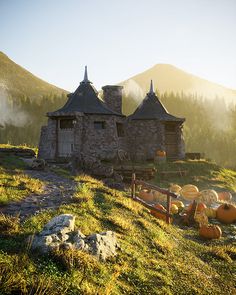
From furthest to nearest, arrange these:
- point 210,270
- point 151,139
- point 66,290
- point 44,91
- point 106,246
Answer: point 44,91
point 151,139
point 210,270
point 106,246
point 66,290

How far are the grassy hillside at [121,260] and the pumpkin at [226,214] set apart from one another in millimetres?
2263

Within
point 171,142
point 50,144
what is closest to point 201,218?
point 50,144

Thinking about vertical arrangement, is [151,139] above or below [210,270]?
above

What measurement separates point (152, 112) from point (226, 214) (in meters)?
19.9

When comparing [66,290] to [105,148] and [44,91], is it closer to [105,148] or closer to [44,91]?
[105,148]

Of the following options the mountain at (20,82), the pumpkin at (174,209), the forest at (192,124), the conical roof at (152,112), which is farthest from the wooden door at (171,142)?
A: the mountain at (20,82)

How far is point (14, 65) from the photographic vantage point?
6909 inches

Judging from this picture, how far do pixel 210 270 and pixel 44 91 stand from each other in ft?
513

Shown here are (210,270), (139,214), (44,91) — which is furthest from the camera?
(44,91)

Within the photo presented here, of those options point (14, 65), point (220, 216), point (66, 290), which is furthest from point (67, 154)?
point (14, 65)

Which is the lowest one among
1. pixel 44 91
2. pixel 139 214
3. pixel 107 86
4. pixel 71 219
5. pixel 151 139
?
pixel 139 214

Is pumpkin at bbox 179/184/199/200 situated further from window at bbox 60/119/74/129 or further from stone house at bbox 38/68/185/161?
window at bbox 60/119/74/129

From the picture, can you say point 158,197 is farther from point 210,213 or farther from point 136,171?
point 136,171

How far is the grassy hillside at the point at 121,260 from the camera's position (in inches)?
212
